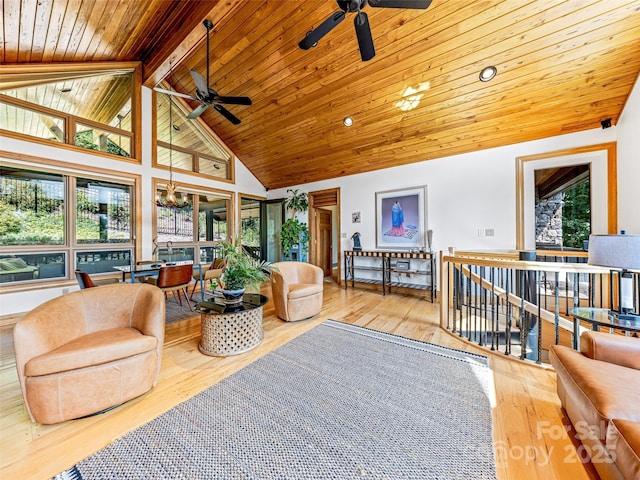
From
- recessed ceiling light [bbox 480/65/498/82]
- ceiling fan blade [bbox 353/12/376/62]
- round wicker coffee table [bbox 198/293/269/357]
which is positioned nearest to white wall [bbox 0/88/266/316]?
round wicker coffee table [bbox 198/293/269/357]

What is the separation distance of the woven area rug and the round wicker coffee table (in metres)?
0.34

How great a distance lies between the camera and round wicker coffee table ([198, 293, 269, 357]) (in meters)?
2.28

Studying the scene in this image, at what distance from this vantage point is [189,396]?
172 centimetres

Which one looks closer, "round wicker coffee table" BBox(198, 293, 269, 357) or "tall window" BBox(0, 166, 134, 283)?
"round wicker coffee table" BBox(198, 293, 269, 357)

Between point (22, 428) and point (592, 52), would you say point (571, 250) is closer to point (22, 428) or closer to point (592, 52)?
point (592, 52)

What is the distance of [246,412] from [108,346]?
1009 mm

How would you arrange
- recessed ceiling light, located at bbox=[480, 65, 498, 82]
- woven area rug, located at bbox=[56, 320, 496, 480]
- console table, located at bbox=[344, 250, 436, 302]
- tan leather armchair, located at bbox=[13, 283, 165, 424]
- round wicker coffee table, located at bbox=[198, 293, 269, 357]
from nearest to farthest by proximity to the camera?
woven area rug, located at bbox=[56, 320, 496, 480] → tan leather armchair, located at bbox=[13, 283, 165, 424] → round wicker coffee table, located at bbox=[198, 293, 269, 357] → recessed ceiling light, located at bbox=[480, 65, 498, 82] → console table, located at bbox=[344, 250, 436, 302]

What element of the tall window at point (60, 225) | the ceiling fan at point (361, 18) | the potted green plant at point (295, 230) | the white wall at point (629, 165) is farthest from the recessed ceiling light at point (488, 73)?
the tall window at point (60, 225)

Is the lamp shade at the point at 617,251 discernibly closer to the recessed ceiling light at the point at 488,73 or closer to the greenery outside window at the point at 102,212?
the recessed ceiling light at the point at 488,73

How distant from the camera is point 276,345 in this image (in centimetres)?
249

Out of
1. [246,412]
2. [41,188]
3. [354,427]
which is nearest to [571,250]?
[354,427]

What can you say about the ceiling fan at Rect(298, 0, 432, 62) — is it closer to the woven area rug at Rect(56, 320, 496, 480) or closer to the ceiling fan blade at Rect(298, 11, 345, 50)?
the ceiling fan blade at Rect(298, 11, 345, 50)

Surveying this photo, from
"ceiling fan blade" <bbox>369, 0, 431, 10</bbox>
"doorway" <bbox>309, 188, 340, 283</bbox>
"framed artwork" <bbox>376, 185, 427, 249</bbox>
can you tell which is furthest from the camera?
"doorway" <bbox>309, 188, 340, 283</bbox>

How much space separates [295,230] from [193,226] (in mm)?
2358
